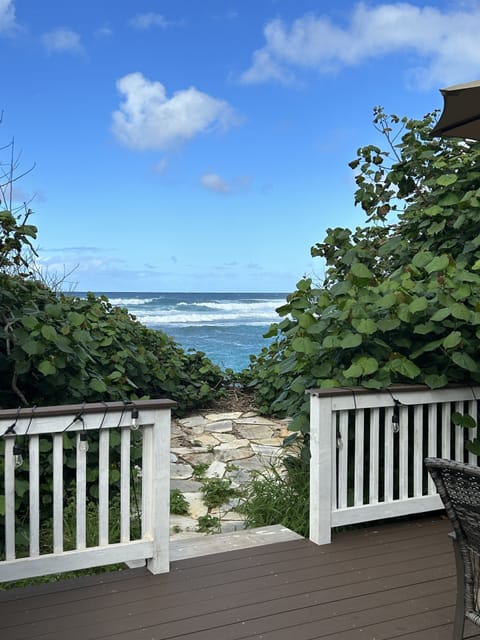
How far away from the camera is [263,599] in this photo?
2.20 meters

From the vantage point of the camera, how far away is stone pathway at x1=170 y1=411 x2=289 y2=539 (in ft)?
12.2

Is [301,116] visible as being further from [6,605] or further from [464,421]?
[6,605]

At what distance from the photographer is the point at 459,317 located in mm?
2791

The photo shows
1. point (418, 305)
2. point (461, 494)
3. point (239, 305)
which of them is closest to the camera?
point (461, 494)

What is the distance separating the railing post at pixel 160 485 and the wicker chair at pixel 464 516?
1.16m

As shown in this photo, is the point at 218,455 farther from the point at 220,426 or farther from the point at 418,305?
the point at 418,305

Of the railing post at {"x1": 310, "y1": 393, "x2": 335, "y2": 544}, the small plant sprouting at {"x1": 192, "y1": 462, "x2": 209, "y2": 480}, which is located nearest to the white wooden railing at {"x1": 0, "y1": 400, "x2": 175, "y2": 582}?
the railing post at {"x1": 310, "y1": 393, "x2": 335, "y2": 544}

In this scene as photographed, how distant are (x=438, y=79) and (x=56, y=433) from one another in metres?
7.85

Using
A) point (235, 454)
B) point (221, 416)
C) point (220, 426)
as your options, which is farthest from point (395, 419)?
point (221, 416)

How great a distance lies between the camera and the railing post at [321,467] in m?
2.75

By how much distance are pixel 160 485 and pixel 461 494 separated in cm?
129

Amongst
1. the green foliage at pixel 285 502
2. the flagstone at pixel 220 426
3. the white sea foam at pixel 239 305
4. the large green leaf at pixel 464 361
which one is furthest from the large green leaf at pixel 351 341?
the white sea foam at pixel 239 305

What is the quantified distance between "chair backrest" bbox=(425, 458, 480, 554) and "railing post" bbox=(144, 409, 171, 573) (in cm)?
117

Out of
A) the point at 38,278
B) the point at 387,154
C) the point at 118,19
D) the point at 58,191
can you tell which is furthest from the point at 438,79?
the point at 58,191
